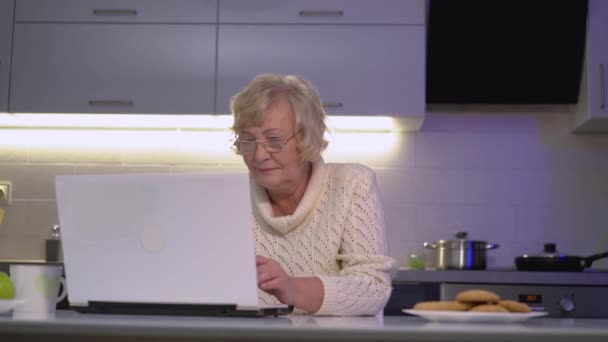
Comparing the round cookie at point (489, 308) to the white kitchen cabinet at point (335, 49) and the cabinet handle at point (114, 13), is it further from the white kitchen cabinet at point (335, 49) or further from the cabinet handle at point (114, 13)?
the cabinet handle at point (114, 13)

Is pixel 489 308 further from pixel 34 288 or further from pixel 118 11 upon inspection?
pixel 118 11

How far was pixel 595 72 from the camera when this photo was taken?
139 inches

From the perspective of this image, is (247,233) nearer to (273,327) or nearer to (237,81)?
(273,327)

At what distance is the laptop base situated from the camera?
1374 millimetres

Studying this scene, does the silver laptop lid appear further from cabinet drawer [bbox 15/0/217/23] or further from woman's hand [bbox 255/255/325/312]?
cabinet drawer [bbox 15/0/217/23]

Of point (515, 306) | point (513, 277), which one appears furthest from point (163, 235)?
point (513, 277)

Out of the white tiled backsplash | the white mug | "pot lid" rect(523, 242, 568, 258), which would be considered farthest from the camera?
the white tiled backsplash

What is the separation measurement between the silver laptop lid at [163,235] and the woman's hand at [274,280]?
0.81ft

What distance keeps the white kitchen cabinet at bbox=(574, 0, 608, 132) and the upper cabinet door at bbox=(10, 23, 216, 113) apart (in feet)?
5.01

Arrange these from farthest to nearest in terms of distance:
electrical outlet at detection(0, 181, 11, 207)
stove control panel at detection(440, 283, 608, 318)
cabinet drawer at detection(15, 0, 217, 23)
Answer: electrical outlet at detection(0, 181, 11, 207), cabinet drawer at detection(15, 0, 217, 23), stove control panel at detection(440, 283, 608, 318)

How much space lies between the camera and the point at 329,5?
3.56 m

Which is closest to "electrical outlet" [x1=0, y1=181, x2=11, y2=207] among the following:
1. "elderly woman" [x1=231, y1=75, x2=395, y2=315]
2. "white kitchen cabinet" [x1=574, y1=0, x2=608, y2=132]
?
"elderly woman" [x1=231, y1=75, x2=395, y2=315]

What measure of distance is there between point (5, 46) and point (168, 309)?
2565mm

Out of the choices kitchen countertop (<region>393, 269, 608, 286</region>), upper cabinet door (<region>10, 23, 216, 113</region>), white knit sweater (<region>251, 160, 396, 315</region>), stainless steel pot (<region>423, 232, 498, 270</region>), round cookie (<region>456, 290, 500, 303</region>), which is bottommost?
kitchen countertop (<region>393, 269, 608, 286</region>)
